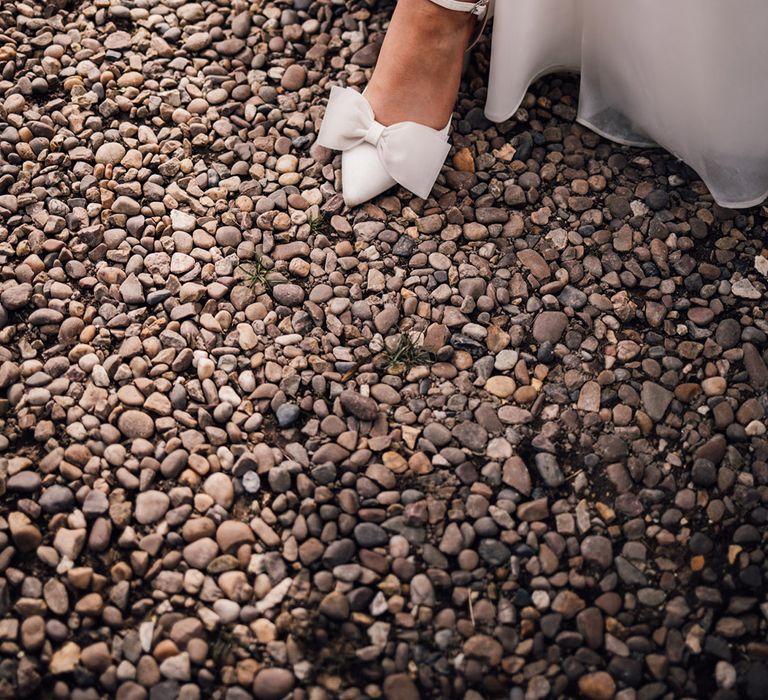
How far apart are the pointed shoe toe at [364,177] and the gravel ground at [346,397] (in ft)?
0.11

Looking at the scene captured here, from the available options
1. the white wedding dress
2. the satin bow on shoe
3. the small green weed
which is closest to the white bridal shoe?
the satin bow on shoe

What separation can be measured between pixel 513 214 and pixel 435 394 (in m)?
0.48

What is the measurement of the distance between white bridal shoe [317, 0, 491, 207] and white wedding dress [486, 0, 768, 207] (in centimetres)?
14

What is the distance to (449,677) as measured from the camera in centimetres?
124

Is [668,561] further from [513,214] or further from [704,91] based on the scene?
[704,91]

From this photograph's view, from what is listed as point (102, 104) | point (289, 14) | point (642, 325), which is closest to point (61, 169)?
point (102, 104)

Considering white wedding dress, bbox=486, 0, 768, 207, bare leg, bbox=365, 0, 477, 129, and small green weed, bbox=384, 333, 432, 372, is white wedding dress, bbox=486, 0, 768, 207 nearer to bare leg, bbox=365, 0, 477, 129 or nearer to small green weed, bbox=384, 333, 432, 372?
bare leg, bbox=365, 0, 477, 129

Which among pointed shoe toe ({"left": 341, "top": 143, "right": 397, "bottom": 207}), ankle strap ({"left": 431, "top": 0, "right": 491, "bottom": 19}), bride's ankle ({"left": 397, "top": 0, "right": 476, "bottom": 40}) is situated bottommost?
pointed shoe toe ({"left": 341, "top": 143, "right": 397, "bottom": 207})

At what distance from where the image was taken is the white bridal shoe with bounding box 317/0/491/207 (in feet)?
5.57

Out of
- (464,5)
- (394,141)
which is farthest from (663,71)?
(394,141)

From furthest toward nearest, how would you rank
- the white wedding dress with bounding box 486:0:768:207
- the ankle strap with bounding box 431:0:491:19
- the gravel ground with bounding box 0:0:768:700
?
the ankle strap with bounding box 431:0:491:19, the white wedding dress with bounding box 486:0:768:207, the gravel ground with bounding box 0:0:768:700

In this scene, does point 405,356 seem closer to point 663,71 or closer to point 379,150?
point 379,150

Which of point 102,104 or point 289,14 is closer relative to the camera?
point 102,104

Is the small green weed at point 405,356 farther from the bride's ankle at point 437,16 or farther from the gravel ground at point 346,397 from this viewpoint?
the bride's ankle at point 437,16
